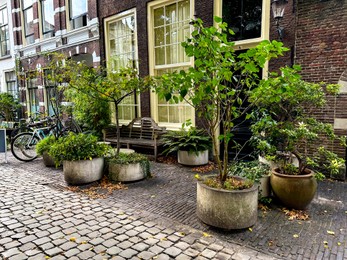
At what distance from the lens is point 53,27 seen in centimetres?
A: 1187

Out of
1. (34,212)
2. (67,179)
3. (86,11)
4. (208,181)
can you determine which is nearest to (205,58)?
(208,181)

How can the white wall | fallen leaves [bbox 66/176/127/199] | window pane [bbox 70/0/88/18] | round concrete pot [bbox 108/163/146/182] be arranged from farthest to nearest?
the white wall < window pane [bbox 70/0/88/18] < round concrete pot [bbox 108/163/146/182] < fallen leaves [bbox 66/176/127/199]

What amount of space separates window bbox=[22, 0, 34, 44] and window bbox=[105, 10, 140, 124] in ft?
20.8

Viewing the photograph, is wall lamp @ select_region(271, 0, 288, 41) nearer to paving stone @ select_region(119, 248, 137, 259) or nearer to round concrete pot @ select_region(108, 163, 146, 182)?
round concrete pot @ select_region(108, 163, 146, 182)

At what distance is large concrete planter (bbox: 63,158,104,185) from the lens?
197 inches

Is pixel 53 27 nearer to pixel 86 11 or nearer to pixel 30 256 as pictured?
pixel 86 11

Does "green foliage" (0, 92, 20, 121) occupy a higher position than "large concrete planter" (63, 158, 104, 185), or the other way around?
"green foliage" (0, 92, 20, 121)

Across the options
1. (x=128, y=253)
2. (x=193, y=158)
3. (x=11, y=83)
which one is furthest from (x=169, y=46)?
(x=11, y=83)

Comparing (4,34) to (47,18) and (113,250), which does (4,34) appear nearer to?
(47,18)

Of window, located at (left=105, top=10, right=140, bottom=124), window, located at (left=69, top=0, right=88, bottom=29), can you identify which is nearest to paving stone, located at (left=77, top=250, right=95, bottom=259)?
window, located at (left=105, top=10, right=140, bottom=124)

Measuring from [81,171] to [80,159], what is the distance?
0.23 meters

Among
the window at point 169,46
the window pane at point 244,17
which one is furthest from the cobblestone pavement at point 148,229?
the window pane at point 244,17

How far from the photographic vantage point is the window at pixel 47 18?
470 inches

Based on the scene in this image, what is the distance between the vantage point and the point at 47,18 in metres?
12.2
